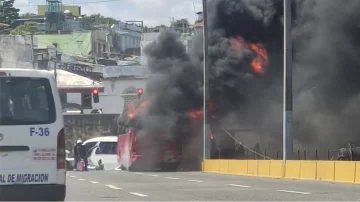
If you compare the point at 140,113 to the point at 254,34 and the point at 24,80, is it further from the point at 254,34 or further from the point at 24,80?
the point at 24,80

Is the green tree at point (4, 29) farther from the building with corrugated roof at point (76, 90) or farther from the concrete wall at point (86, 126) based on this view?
the concrete wall at point (86, 126)

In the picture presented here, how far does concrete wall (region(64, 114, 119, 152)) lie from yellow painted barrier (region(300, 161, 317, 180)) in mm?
42040

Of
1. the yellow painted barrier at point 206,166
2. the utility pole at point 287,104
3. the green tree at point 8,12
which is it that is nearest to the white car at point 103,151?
the yellow painted barrier at point 206,166

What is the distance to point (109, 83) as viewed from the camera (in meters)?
79.6

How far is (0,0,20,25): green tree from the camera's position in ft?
417

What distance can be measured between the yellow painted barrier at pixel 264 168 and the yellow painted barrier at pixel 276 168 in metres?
0.36

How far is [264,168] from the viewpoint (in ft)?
99.9

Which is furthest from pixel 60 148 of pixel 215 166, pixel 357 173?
pixel 215 166

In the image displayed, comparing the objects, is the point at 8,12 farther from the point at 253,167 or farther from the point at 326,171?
the point at 326,171

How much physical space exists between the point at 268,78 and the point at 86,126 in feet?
85.4

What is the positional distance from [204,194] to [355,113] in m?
26.3

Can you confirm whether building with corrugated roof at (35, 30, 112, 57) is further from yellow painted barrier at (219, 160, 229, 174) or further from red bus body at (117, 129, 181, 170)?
yellow painted barrier at (219, 160, 229, 174)

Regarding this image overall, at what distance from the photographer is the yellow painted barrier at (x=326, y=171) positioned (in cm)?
2427

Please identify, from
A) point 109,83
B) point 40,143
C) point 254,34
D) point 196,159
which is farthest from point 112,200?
point 109,83
